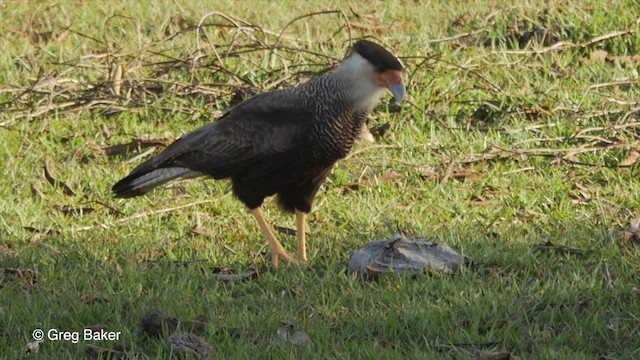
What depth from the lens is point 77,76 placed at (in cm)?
853

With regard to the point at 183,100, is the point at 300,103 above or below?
above

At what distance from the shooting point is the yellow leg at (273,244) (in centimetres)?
563

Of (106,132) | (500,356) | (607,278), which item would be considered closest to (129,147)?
(106,132)

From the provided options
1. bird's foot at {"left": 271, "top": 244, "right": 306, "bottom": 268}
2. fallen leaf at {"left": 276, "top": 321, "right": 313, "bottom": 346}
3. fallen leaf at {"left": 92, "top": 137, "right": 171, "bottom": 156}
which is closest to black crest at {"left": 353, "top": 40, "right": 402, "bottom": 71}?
bird's foot at {"left": 271, "top": 244, "right": 306, "bottom": 268}

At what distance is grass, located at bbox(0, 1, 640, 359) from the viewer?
466 cm

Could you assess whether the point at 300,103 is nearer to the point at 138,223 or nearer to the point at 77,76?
the point at 138,223

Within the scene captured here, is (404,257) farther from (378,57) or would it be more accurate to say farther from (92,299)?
(92,299)

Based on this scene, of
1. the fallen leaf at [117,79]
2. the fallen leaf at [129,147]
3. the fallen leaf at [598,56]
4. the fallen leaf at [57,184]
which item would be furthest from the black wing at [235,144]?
the fallen leaf at [598,56]

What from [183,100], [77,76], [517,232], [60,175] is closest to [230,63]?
[183,100]

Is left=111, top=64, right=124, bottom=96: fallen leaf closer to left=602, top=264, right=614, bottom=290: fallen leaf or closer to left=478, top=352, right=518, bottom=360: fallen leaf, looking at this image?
left=602, top=264, right=614, bottom=290: fallen leaf

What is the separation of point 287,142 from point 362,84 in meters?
0.48

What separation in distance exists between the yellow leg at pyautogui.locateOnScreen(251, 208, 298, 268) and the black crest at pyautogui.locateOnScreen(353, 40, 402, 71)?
95 centimetres

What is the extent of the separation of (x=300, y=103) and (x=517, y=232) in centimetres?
128

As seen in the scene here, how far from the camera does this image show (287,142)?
5.71 meters
